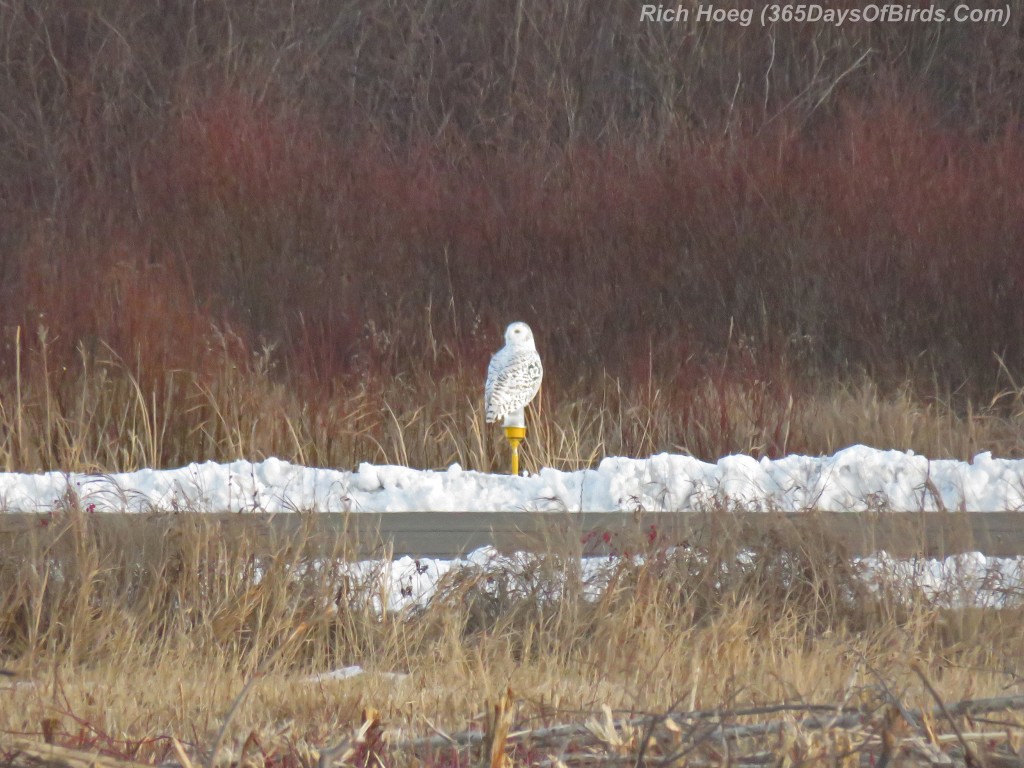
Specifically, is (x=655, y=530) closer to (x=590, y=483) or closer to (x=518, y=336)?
(x=590, y=483)

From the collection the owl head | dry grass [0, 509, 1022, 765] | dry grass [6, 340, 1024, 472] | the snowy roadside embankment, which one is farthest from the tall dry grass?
dry grass [0, 509, 1022, 765]

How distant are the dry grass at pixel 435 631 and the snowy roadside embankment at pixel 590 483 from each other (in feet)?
5.13

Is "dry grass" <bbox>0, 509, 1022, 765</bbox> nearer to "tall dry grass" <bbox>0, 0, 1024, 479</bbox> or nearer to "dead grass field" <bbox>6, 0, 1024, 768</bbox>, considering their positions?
"dead grass field" <bbox>6, 0, 1024, 768</bbox>

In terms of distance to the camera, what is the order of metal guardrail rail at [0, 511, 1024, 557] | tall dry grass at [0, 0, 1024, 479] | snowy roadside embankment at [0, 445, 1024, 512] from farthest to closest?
tall dry grass at [0, 0, 1024, 479]
snowy roadside embankment at [0, 445, 1024, 512]
metal guardrail rail at [0, 511, 1024, 557]

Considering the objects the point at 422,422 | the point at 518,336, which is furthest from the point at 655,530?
the point at 422,422

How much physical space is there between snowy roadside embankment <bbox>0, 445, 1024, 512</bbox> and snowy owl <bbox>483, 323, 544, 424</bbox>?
424 millimetres

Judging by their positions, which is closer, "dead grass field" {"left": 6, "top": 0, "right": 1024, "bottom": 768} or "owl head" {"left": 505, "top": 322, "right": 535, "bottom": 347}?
"dead grass field" {"left": 6, "top": 0, "right": 1024, "bottom": 768}

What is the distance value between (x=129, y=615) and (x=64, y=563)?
0.49 meters

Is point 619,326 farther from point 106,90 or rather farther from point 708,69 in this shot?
point 106,90

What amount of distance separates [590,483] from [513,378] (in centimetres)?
75

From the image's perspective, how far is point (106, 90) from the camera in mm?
17203

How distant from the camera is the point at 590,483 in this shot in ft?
25.7

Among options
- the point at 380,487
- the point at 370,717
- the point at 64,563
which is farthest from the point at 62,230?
the point at 370,717

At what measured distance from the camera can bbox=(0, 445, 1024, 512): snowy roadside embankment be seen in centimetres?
730
